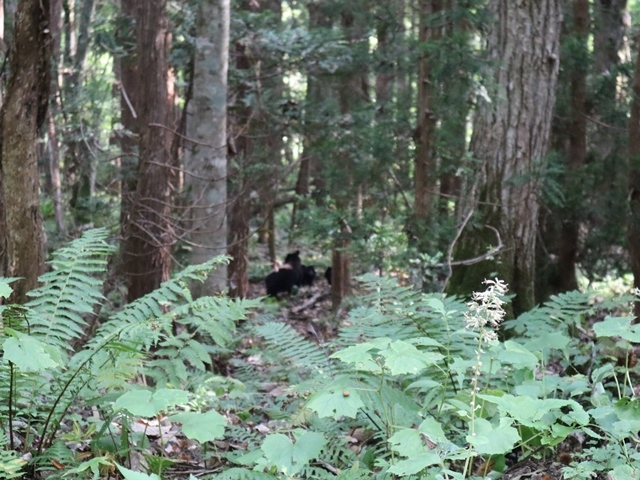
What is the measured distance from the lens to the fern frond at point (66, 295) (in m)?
3.56

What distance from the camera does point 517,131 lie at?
7320mm

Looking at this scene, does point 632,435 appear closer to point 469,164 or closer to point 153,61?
point 469,164

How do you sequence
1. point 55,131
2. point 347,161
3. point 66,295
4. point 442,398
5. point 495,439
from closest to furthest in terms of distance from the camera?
1. point 495,439
2. point 442,398
3. point 66,295
4. point 347,161
5. point 55,131

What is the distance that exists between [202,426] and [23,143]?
3.47 metres

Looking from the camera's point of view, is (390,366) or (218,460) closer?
(390,366)

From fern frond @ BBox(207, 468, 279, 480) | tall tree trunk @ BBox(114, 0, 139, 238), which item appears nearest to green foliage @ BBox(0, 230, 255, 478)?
fern frond @ BBox(207, 468, 279, 480)

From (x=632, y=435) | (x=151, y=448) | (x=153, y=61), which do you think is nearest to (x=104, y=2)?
(x=153, y=61)

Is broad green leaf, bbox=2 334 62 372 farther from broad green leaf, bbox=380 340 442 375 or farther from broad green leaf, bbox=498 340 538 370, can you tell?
broad green leaf, bbox=498 340 538 370

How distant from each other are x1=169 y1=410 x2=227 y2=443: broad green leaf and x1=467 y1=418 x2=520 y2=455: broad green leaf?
95 cm

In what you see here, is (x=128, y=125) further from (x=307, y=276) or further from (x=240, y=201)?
Answer: (x=307, y=276)

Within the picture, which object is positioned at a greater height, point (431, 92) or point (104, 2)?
point (104, 2)

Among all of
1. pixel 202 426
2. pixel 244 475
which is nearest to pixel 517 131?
pixel 244 475

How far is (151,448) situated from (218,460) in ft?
1.36

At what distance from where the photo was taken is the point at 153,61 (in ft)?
29.0
